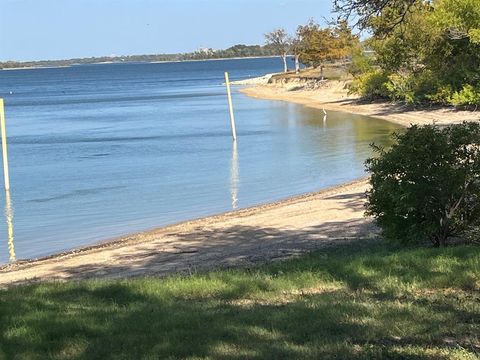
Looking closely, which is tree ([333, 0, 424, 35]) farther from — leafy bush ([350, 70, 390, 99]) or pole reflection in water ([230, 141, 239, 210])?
leafy bush ([350, 70, 390, 99])

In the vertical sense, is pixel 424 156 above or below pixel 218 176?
above

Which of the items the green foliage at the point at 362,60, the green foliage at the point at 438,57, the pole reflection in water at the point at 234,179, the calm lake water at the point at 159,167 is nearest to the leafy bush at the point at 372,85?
the green foliage at the point at 438,57

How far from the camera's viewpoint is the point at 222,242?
13812mm

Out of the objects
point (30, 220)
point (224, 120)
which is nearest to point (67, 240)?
point (30, 220)

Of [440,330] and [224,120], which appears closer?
[440,330]

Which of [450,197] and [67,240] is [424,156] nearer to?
[450,197]

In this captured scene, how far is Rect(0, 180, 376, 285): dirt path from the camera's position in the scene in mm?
11523

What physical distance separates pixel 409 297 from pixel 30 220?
1545cm

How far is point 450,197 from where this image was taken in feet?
27.9

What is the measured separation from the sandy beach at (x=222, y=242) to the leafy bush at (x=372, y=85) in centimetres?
Answer: 3182

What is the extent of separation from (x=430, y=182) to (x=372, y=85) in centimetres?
4514

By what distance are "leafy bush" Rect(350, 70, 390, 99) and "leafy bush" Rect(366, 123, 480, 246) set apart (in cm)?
4115

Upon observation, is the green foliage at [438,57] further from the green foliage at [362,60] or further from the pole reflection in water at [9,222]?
the pole reflection in water at [9,222]

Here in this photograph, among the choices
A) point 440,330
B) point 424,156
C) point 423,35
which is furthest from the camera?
point 423,35
